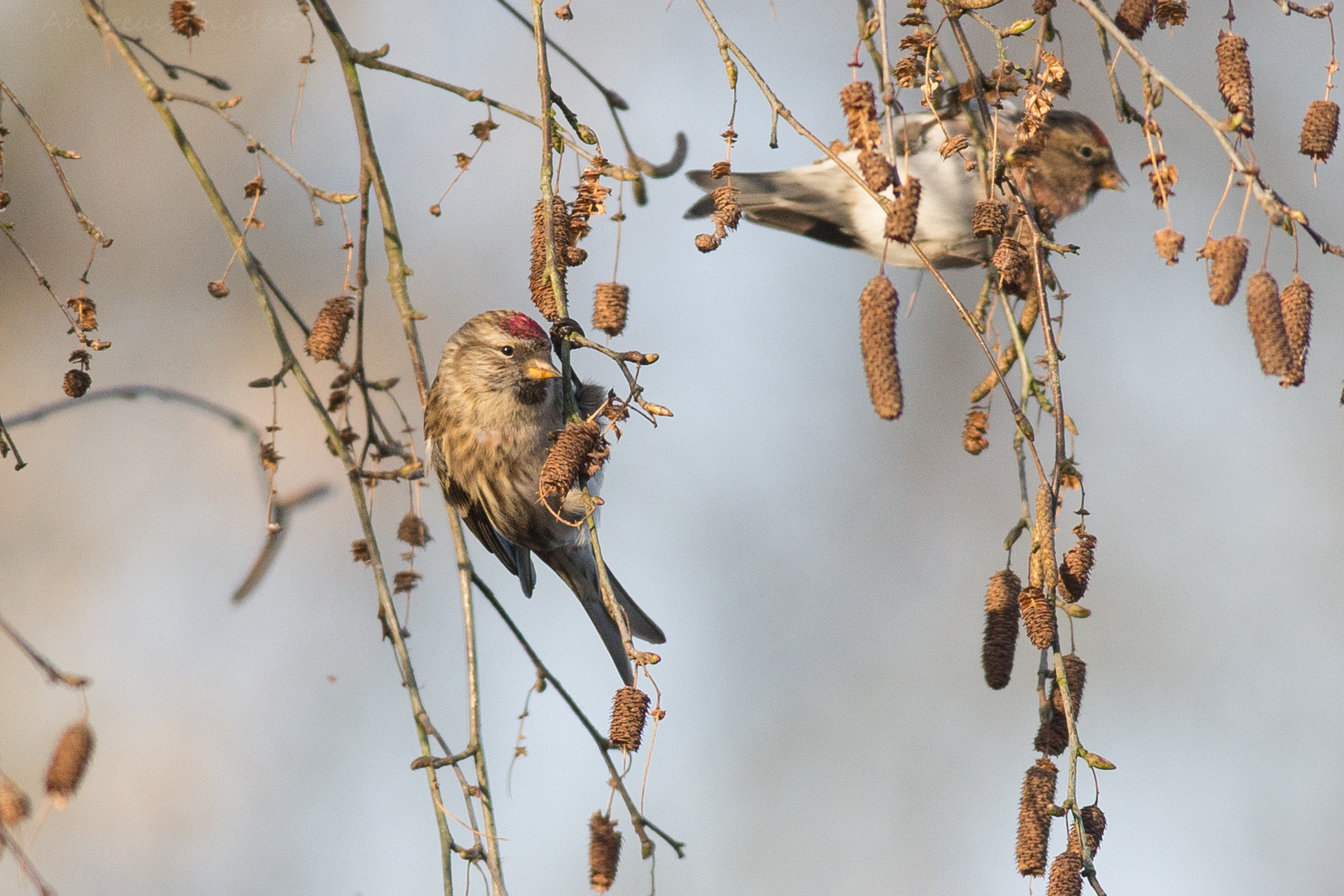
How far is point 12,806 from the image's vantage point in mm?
1376

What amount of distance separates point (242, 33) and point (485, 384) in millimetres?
3267

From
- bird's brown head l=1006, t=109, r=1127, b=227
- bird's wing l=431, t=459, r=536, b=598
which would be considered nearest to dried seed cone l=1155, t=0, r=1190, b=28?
bird's wing l=431, t=459, r=536, b=598

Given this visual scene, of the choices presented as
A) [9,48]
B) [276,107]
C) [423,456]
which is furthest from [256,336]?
[423,456]

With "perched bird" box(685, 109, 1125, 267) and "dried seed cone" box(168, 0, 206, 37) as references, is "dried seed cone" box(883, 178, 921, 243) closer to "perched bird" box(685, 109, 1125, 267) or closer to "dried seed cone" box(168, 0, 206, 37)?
"dried seed cone" box(168, 0, 206, 37)

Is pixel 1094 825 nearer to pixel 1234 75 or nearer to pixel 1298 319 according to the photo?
pixel 1298 319

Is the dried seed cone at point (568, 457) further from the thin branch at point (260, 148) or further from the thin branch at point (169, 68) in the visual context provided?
the thin branch at point (169, 68)

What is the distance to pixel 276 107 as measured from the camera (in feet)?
19.6

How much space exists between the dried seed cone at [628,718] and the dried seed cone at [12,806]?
66 centimetres

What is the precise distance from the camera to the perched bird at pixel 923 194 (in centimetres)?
408

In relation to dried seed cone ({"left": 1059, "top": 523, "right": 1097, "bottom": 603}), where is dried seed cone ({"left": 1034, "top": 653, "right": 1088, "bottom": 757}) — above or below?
below

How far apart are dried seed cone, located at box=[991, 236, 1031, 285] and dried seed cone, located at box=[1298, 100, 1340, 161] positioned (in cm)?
40

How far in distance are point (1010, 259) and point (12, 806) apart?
4.84 ft

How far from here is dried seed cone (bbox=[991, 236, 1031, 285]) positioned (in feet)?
6.41

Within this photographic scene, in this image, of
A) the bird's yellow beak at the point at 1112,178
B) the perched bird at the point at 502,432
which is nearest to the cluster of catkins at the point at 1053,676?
the perched bird at the point at 502,432
